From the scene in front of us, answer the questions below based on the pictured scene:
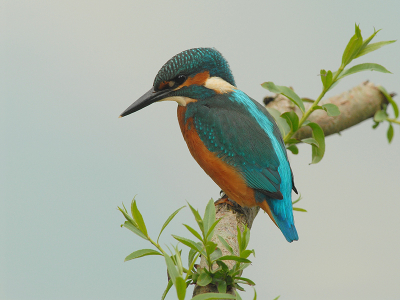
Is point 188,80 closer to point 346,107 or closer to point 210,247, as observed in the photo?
point 210,247

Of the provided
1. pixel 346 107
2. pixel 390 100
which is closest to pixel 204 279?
pixel 346 107

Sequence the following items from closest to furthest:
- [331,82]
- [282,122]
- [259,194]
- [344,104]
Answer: [259,194]
[331,82]
[282,122]
[344,104]

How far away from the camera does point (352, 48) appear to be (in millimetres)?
2727

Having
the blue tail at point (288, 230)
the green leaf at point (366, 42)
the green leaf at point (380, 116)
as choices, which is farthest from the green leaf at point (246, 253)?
the green leaf at point (380, 116)

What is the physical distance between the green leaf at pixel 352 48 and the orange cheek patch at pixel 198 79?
0.92 metres

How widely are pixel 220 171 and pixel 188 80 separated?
62 cm

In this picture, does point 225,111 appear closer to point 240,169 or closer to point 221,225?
point 240,169

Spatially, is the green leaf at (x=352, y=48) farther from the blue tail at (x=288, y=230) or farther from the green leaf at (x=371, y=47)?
the blue tail at (x=288, y=230)

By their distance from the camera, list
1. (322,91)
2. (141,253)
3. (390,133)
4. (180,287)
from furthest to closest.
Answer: (390,133)
(322,91)
(141,253)
(180,287)

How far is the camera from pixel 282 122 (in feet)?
10.1

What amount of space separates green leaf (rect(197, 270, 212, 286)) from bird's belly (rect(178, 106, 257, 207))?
0.79 meters

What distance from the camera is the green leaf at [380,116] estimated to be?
12.7ft

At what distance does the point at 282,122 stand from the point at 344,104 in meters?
1.16

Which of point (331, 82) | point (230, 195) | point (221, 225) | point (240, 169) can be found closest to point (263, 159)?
point (240, 169)
